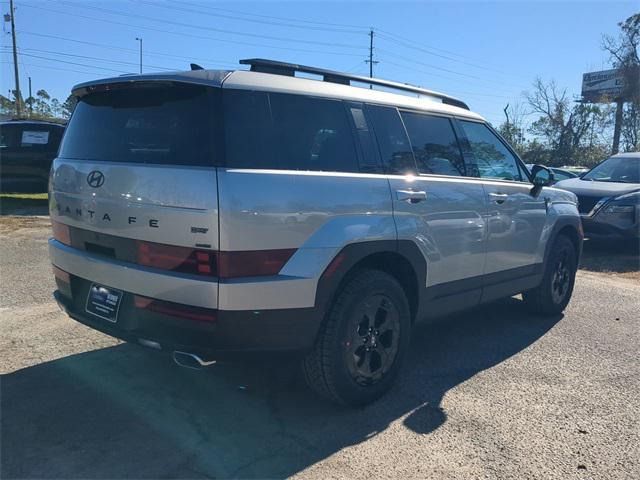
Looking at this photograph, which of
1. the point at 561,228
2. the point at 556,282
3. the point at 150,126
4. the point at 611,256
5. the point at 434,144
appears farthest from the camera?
the point at 611,256

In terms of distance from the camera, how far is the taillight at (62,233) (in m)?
3.61

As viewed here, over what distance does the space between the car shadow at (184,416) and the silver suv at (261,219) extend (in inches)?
→ 10.5

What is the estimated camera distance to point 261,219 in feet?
9.58

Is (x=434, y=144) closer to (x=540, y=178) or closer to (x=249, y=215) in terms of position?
(x=540, y=178)

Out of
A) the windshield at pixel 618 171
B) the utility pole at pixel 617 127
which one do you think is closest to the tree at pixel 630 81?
the utility pole at pixel 617 127

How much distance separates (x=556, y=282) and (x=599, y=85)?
1599 inches

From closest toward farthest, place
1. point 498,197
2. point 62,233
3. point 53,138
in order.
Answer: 1. point 62,233
2. point 498,197
3. point 53,138

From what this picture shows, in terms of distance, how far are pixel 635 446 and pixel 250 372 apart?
101 inches

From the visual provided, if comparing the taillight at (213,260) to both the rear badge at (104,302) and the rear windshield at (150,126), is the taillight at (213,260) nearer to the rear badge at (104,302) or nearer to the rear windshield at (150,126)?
the rear badge at (104,302)

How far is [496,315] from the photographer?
239 inches

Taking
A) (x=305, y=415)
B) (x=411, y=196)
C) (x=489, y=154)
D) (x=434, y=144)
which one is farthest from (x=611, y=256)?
(x=305, y=415)

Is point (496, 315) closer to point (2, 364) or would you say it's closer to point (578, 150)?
point (2, 364)

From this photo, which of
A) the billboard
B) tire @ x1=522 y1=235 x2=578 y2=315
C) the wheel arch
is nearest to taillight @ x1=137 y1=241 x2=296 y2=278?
the wheel arch

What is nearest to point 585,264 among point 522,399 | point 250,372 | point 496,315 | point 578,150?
point 496,315
